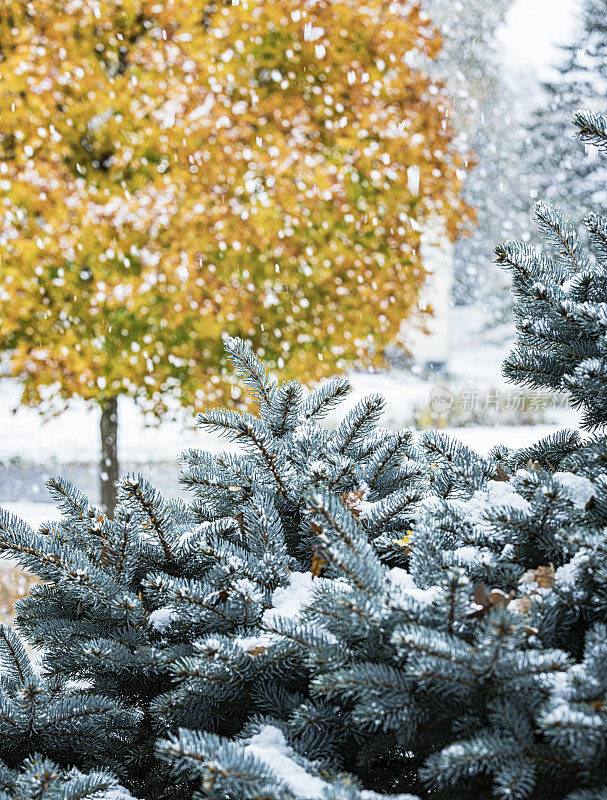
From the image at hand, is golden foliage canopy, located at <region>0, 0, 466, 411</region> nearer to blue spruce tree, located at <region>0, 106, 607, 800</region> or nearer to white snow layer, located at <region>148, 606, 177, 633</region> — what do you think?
blue spruce tree, located at <region>0, 106, 607, 800</region>

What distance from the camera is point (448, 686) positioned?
41.4 inches

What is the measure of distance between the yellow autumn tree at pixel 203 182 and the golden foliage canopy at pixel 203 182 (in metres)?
0.01

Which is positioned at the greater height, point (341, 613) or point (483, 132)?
point (483, 132)

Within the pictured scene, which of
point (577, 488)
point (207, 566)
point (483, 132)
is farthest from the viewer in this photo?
point (483, 132)

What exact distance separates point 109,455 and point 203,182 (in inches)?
96.6

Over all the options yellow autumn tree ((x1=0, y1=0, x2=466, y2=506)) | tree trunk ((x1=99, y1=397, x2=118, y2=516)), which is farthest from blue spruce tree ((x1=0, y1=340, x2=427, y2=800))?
tree trunk ((x1=99, y1=397, x2=118, y2=516))

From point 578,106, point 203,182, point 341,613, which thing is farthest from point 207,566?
point 578,106

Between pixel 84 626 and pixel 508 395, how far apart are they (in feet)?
39.5

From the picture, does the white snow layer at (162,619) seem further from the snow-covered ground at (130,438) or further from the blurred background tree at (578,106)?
the blurred background tree at (578,106)

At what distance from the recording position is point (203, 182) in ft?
14.4

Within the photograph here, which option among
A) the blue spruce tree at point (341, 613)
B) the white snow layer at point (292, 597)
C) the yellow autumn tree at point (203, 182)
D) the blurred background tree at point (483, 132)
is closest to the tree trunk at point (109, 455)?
the yellow autumn tree at point (203, 182)

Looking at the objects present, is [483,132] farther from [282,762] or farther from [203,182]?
[282,762]

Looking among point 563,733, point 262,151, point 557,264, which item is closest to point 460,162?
point 262,151

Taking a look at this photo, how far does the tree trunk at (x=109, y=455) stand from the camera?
561 cm
